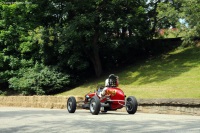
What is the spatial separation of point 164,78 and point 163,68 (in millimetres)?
3551

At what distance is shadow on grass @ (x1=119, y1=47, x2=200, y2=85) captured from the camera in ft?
97.3

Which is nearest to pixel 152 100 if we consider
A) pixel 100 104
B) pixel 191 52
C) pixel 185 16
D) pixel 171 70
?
pixel 100 104

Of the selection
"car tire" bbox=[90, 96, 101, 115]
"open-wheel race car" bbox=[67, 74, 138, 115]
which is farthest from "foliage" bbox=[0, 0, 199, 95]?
"car tire" bbox=[90, 96, 101, 115]

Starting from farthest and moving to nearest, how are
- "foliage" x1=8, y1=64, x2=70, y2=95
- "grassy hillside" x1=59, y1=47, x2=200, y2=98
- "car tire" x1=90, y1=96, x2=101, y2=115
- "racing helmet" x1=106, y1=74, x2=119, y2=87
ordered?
1. "foliage" x1=8, y1=64, x2=70, y2=95
2. "grassy hillside" x1=59, y1=47, x2=200, y2=98
3. "racing helmet" x1=106, y1=74, x2=119, y2=87
4. "car tire" x1=90, y1=96, x2=101, y2=115

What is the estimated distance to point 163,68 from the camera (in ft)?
105

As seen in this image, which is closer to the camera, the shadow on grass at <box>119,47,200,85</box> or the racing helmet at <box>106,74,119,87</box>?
the racing helmet at <box>106,74,119,87</box>

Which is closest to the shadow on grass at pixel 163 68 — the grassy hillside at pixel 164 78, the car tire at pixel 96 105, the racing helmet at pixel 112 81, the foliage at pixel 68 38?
the grassy hillside at pixel 164 78

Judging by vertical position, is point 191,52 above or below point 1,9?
below

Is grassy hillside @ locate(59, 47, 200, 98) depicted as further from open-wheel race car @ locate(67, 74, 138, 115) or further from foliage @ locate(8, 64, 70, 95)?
open-wheel race car @ locate(67, 74, 138, 115)

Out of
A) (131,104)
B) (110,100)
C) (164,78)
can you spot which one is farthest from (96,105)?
(164,78)

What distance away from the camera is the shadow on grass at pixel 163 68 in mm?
29656

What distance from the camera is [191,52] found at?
114 ft

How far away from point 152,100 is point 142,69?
15407 mm

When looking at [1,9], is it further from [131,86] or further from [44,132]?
[44,132]
